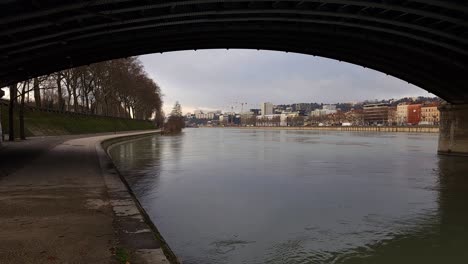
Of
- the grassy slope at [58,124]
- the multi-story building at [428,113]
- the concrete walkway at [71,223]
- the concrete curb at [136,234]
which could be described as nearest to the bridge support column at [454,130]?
the concrete walkway at [71,223]

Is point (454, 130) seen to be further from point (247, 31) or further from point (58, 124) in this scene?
point (58, 124)

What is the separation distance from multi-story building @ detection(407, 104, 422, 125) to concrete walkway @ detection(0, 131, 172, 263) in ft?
644

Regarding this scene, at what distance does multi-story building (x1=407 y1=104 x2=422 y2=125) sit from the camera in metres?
191

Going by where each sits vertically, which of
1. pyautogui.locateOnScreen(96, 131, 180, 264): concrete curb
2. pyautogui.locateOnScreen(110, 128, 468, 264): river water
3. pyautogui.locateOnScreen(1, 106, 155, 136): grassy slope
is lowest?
pyautogui.locateOnScreen(110, 128, 468, 264): river water

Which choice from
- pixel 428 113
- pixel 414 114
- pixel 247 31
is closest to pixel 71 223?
pixel 247 31

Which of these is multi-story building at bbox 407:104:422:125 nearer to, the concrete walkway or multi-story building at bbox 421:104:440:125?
multi-story building at bbox 421:104:440:125

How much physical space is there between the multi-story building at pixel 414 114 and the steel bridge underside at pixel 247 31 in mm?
169920

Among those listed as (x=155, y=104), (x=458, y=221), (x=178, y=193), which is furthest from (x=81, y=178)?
(x=155, y=104)

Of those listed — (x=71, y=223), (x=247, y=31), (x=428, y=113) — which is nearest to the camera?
(x=71, y=223)

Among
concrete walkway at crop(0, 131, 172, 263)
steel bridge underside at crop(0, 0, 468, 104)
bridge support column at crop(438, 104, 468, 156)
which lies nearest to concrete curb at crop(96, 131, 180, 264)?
concrete walkway at crop(0, 131, 172, 263)

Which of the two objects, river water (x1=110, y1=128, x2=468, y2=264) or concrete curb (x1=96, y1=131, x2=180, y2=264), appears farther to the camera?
river water (x1=110, y1=128, x2=468, y2=264)

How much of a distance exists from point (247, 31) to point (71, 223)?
63.9 feet

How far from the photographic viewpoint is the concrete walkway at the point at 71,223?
6.07 metres

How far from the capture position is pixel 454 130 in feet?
117
